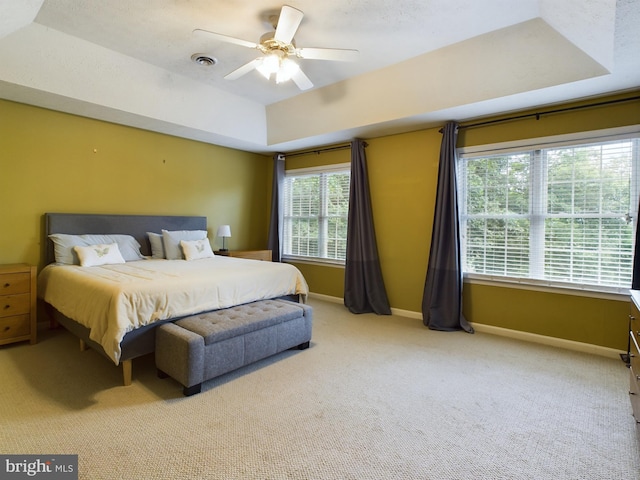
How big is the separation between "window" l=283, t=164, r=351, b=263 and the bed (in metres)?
1.60

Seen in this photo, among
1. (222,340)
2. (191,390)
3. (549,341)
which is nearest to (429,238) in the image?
(549,341)

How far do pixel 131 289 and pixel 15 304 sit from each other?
164cm

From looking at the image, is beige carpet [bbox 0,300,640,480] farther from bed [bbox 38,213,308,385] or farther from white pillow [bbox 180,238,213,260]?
white pillow [bbox 180,238,213,260]

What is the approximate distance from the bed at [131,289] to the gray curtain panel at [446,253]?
1.59 meters

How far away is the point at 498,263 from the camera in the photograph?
149 inches

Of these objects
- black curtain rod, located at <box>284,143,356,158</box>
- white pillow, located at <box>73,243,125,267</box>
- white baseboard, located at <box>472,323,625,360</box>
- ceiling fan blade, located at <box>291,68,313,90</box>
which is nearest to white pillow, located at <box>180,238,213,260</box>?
white pillow, located at <box>73,243,125,267</box>

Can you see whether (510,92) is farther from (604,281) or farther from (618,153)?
(604,281)

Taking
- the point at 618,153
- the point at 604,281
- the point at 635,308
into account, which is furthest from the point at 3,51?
the point at 604,281

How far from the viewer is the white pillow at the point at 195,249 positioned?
4215 millimetres

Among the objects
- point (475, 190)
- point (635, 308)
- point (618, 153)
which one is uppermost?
point (618, 153)

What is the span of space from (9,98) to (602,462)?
553 centimetres

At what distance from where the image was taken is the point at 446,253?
3.91 meters

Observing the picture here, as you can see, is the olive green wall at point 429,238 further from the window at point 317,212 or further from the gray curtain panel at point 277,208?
the gray curtain panel at point 277,208

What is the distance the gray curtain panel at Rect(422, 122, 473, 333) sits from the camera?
3844 millimetres
